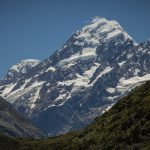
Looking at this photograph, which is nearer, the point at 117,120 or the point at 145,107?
the point at 145,107

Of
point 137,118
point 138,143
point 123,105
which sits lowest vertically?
point 138,143

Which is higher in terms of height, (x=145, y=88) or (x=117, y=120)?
A: (x=145, y=88)

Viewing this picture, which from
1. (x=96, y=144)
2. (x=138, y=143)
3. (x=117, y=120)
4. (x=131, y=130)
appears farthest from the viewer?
(x=117, y=120)

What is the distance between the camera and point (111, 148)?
90.6 meters

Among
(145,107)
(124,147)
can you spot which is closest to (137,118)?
(145,107)

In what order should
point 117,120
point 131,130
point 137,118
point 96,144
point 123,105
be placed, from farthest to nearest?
1. point 123,105
2. point 117,120
3. point 96,144
4. point 137,118
5. point 131,130

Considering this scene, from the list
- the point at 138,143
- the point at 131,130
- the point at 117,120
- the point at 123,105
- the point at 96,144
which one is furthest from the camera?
the point at 123,105

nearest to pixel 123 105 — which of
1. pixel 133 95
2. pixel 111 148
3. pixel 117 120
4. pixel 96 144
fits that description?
pixel 133 95

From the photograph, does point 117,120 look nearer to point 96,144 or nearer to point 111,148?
point 96,144

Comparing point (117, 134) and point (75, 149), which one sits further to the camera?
point (75, 149)

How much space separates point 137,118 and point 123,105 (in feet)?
87.4

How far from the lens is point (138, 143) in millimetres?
81875

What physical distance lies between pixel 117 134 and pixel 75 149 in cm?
1701

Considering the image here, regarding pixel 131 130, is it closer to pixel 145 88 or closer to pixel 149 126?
pixel 149 126
